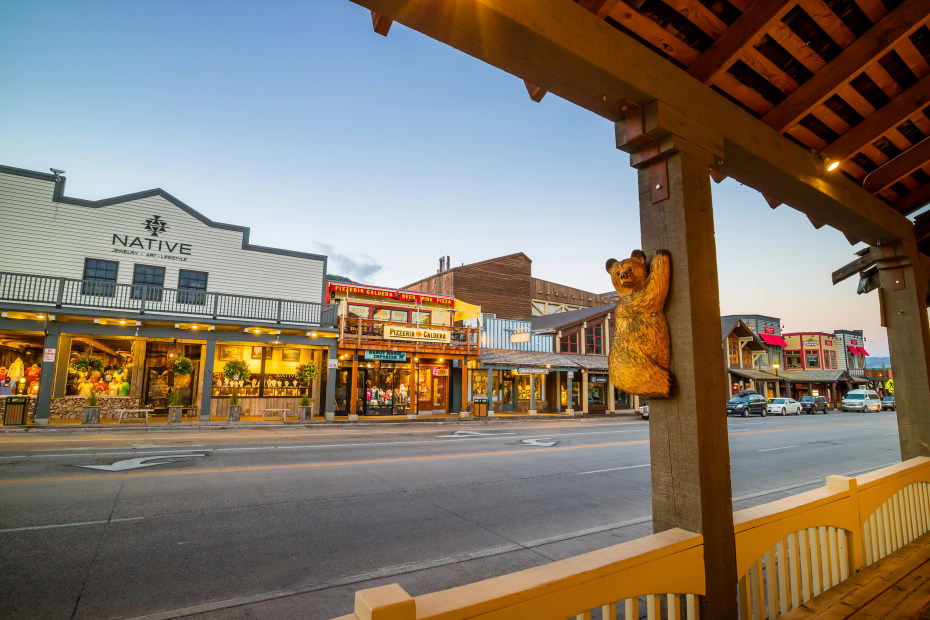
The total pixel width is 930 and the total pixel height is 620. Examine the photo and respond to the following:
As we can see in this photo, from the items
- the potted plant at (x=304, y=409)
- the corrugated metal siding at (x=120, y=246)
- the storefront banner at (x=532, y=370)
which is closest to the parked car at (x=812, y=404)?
the storefront banner at (x=532, y=370)

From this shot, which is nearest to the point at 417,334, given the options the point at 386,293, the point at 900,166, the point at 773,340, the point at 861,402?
the point at 386,293

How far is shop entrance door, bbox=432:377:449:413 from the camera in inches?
1009

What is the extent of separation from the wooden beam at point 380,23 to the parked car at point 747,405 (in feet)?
118

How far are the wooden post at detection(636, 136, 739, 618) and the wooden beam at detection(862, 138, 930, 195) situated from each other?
3094mm

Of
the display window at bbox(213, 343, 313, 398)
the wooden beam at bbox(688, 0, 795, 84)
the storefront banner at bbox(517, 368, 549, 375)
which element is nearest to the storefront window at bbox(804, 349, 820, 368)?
the storefront banner at bbox(517, 368, 549, 375)

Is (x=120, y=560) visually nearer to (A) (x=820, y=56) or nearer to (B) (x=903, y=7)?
(A) (x=820, y=56)

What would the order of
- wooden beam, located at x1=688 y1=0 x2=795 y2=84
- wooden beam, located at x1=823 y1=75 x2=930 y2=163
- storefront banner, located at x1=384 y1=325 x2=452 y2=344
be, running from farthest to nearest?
storefront banner, located at x1=384 y1=325 x2=452 y2=344 → wooden beam, located at x1=823 y1=75 x2=930 y2=163 → wooden beam, located at x1=688 y1=0 x2=795 y2=84

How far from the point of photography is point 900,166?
14.3 ft

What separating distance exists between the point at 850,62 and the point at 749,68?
2.17 ft

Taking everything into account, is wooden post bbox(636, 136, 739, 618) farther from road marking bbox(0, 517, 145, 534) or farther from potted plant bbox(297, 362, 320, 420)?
potted plant bbox(297, 362, 320, 420)

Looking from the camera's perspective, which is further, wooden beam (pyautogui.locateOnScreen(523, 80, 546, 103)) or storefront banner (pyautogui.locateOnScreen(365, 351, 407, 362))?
storefront banner (pyautogui.locateOnScreen(365, 351, 407, 362))

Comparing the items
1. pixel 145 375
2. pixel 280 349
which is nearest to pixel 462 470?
pixel 280 349

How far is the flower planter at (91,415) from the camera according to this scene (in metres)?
15.4

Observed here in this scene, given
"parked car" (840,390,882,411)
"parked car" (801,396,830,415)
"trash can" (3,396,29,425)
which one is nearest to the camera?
"trash can" (3,396,29,425)
